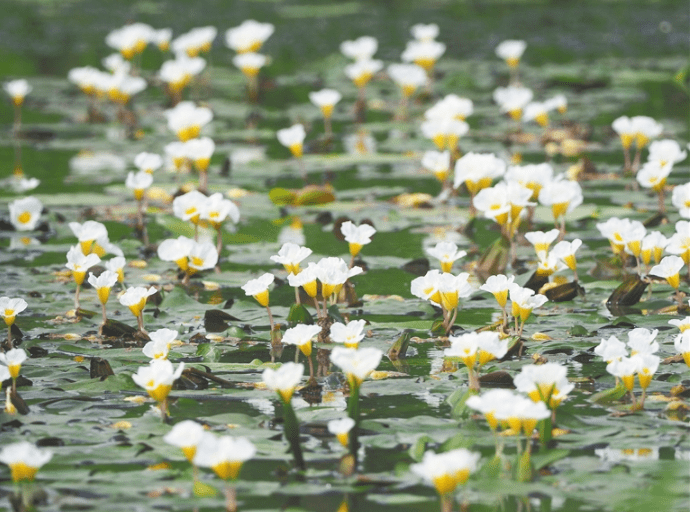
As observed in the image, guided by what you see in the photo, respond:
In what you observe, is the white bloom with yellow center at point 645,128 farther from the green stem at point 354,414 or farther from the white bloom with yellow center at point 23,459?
the white bloom with yellow center at point 23,459

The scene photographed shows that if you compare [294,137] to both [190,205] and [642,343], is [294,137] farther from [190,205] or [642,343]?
[642,343]

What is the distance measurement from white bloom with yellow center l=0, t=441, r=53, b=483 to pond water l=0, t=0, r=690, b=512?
91 mm

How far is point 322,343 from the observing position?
10.00 feet

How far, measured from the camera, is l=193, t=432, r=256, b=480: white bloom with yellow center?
74.4 inches

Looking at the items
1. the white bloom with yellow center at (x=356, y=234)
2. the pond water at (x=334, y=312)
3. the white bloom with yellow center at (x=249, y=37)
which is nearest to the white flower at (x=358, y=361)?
the pond water at (x=334, y=312)

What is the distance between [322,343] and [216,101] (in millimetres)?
5576

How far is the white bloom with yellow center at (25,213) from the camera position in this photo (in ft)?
14.0

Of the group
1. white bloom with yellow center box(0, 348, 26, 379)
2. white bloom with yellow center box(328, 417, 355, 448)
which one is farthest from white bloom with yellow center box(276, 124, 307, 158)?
white bloom with yellow center box(328, 417, 355, 448)

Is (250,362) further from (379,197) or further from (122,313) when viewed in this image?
(379,197)

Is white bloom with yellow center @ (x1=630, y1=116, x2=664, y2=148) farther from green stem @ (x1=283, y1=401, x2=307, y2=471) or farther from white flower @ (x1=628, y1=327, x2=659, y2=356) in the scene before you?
green stem @ (x1=283, y1=401, x2=307, y2=471)

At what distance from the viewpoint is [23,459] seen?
1976 millimetres

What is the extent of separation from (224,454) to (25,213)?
8.68ft

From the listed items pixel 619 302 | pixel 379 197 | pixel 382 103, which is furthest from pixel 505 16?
pixel 619 302

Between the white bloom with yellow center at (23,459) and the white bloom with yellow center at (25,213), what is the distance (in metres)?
2.38
